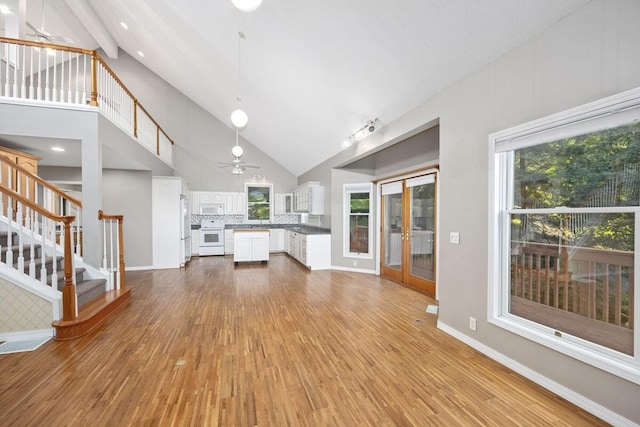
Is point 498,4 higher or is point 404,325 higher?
point 498,4

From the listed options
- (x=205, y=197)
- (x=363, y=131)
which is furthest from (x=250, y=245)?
(x=363, y=131)

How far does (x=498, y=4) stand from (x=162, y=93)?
9.03 m

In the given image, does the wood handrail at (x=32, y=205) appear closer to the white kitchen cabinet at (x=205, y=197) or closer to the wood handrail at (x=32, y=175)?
the wood handrail at (x=32, y=175)

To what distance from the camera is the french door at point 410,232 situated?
14.3 ft

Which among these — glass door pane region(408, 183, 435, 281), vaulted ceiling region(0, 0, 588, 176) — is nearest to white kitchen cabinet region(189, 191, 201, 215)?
vaulted ceiling region(0, 0, 588, 176)

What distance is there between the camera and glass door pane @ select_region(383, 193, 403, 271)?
5152mm

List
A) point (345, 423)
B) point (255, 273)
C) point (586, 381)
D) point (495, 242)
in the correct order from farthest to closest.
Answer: point (255, 273), point (495, 242), point (586, 381), point (345, 423)

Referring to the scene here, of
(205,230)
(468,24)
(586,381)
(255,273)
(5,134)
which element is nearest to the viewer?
(586,381)

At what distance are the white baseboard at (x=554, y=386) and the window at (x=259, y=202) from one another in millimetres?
7225

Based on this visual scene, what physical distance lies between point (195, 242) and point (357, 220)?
205 inches

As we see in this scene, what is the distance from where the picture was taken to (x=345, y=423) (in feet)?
5.14

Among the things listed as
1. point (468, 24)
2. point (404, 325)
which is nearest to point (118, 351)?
point (404, 325)

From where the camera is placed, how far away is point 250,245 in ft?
21.7

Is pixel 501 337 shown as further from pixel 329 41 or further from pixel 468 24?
pixel 329 41
